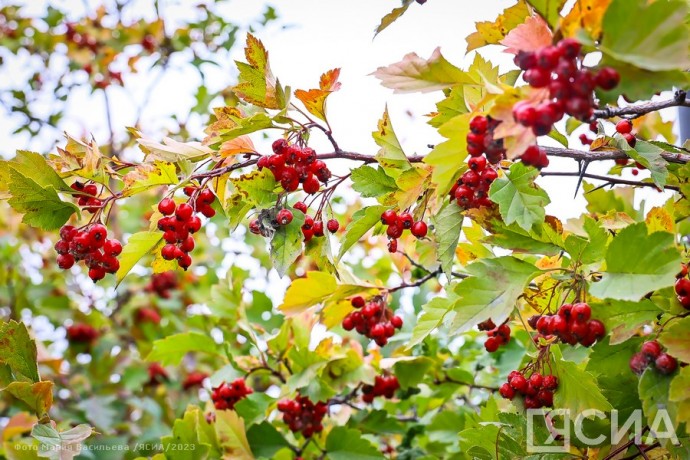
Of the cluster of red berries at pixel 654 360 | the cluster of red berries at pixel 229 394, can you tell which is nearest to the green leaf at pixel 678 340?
the cluster of red berries at pixel 654 360

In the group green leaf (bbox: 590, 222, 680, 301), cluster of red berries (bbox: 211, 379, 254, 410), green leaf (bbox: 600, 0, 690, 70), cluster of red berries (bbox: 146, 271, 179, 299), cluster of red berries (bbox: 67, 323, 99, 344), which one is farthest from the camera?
cluster of red berries (bbox: 146, 271, 179, 299)

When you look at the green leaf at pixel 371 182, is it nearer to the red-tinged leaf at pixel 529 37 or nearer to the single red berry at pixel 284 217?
the single red berry at pixel 284 217

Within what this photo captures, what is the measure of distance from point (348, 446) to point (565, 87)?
133 centimetres

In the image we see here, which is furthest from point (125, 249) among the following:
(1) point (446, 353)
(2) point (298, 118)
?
(1) point (446, 353)

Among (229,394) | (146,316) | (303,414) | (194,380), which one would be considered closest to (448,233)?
(303,414)

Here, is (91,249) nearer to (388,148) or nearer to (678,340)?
(388,148)

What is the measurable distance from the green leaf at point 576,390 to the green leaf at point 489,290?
0.21 m

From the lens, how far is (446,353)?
2.30m

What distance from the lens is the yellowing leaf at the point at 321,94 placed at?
4.56 ft

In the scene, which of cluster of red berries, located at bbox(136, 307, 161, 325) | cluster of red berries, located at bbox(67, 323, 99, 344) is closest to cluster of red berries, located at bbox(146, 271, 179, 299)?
cluster of red berries, located at bbox(136, 307, 161, 325)

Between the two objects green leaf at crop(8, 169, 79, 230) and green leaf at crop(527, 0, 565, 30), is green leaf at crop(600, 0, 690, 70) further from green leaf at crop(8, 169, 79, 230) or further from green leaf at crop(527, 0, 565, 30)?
green leaf at crop(8, 169, 79, 230)

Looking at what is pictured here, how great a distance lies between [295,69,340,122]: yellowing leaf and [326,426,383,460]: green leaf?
949 mm

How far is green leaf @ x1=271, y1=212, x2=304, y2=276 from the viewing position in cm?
136

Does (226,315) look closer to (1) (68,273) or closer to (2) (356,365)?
(2) (356,365)
